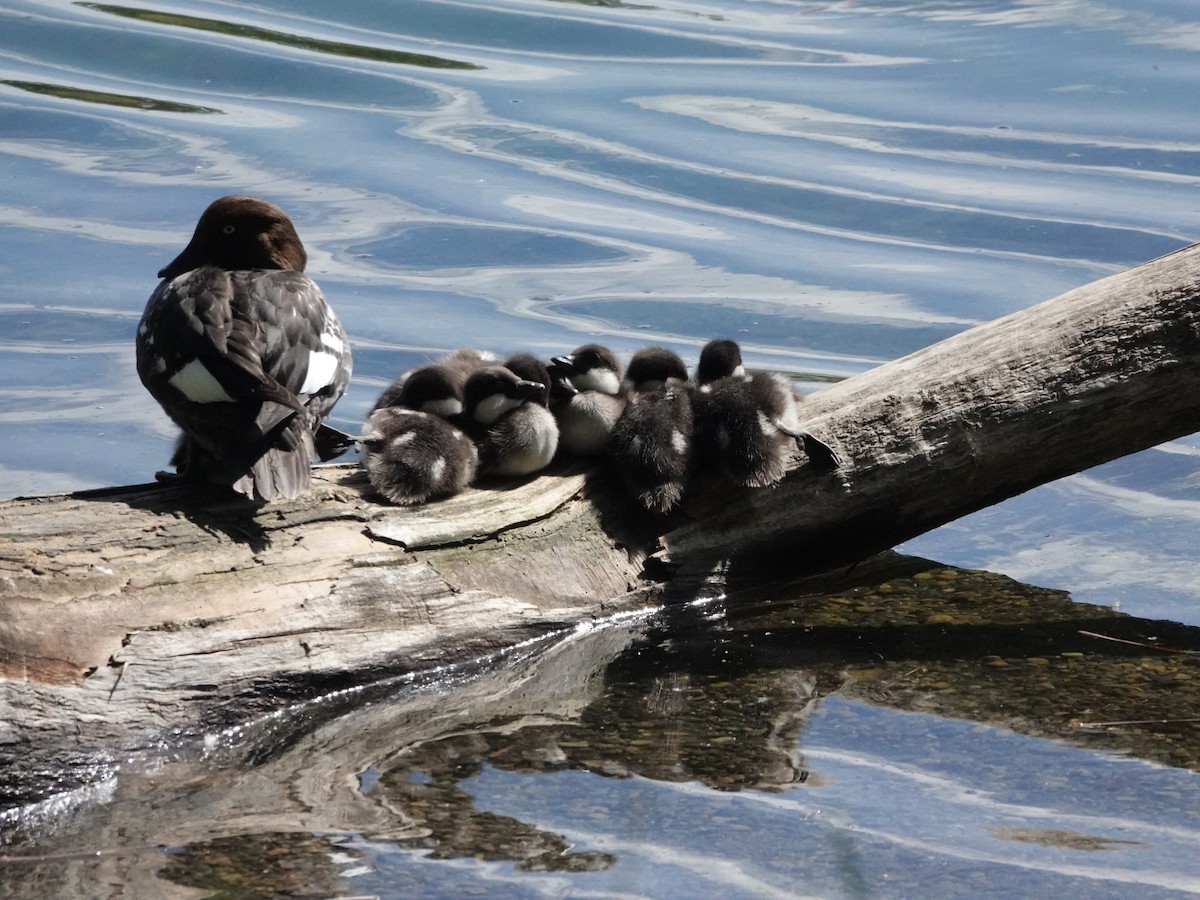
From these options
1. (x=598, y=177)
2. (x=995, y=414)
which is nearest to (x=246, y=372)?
(x=995, y=414)

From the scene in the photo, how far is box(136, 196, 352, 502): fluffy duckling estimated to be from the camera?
14.7 ft

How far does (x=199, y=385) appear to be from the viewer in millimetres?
4602

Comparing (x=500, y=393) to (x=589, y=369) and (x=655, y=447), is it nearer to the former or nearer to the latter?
(x=589, y=369)

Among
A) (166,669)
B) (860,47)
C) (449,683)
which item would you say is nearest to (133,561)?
(166,669)

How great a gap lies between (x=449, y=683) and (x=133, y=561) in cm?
104

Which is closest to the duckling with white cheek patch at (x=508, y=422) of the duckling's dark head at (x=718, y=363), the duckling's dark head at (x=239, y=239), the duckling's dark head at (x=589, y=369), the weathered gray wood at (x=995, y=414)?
the duckling's dark head at (x=589, y=369)

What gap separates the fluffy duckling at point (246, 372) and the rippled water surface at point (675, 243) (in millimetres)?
936

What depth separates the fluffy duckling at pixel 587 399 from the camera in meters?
5.22

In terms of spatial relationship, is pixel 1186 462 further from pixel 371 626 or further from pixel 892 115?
pixel 892 115

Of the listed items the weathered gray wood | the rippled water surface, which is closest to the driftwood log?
the weathered gray wood

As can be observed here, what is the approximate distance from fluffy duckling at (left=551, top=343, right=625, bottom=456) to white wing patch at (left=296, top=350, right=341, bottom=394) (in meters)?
0.75

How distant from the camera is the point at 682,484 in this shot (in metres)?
5.18

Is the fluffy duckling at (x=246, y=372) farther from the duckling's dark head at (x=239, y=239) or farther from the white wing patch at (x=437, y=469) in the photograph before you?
the white wing patch at (x=437, y=469)

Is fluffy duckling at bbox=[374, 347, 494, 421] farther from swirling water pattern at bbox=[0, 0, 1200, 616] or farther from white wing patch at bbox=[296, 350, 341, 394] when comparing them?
swirling water pattern at bbox=[0, 0, 1200, 616]
